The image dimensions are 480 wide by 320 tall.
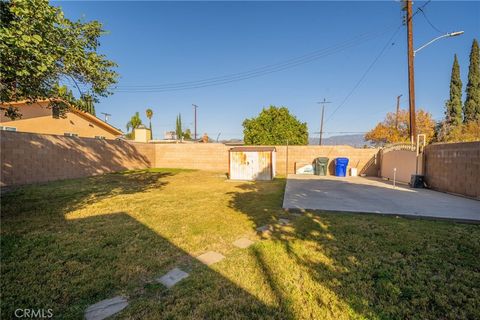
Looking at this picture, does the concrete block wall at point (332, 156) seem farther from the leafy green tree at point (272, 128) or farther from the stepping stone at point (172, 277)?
the stepping stone at point (172, 277)

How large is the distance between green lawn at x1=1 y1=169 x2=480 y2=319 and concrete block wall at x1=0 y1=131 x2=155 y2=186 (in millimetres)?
6086

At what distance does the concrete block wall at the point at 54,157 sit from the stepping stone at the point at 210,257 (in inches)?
423

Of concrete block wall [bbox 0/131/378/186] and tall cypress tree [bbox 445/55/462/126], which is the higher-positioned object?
tall cypress tree [bbox 445/55/462/126]

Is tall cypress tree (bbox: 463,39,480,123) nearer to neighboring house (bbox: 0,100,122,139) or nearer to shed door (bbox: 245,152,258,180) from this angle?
shed door (bbox: 245,152,258,180)

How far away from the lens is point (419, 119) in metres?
26.7

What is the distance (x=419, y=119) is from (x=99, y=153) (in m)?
34.2

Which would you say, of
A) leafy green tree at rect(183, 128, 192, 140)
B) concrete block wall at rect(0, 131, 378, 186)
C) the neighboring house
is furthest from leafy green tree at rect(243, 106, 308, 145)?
leafy green tree at rect(183, 128, 192, 140)

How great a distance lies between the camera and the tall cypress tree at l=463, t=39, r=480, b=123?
25328 millimetres

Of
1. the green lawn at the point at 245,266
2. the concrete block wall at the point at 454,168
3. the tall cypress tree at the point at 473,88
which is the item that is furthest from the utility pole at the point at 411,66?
the tall cypress tree at the point at 473,88

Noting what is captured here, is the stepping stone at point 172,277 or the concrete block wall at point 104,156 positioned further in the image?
the concrete block wall at point 104,156

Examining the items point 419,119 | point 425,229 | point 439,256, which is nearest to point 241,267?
point 439,256

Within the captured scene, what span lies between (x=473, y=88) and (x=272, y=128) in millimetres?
24577

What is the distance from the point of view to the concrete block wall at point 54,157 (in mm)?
9109

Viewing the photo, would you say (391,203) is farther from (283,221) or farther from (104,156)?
(104,156)
